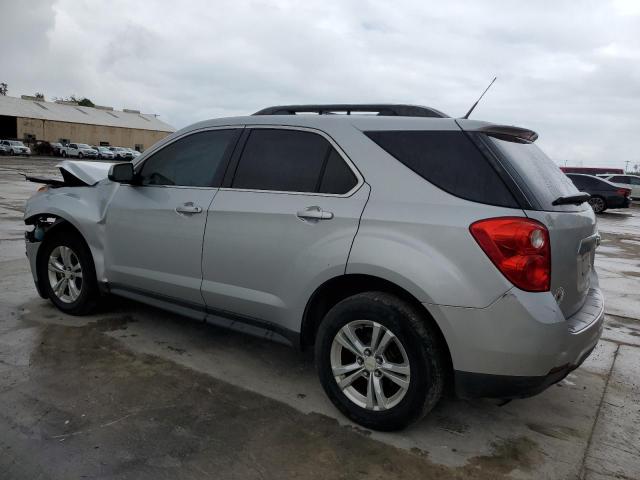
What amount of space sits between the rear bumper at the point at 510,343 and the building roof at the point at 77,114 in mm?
63086

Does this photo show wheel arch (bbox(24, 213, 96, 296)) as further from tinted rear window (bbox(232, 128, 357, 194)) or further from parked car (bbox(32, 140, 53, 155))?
parked car (bbox(32, 140, 53, 155))

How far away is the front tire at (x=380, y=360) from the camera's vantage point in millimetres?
2629

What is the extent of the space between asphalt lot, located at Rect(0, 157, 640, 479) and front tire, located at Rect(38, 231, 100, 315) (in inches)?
7.6

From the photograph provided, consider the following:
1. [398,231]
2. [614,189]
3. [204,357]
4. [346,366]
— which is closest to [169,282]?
[204,357]

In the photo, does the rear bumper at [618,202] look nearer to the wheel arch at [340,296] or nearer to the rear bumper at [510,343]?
the rear bumper at [510,343]

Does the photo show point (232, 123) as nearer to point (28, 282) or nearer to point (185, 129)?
point (185, 129)

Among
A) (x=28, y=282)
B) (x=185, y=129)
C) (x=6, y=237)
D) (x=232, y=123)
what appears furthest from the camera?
(x=6, y=237)

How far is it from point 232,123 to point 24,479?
8.02 feet

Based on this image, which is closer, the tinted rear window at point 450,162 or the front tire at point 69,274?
the tinted rear window at point 450,162

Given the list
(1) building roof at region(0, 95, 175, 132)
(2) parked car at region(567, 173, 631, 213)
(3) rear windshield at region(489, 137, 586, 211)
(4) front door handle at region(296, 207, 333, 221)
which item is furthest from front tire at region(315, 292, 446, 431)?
(1) building roof at region(0, 95, 175, 132)

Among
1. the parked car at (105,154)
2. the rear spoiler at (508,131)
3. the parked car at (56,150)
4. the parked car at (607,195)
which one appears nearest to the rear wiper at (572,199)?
the rear spoiler at (508,131)

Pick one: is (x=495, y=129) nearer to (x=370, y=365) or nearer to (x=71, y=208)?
(x=370, y=365)

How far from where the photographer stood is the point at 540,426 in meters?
3.02

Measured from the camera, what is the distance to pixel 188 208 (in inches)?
141
